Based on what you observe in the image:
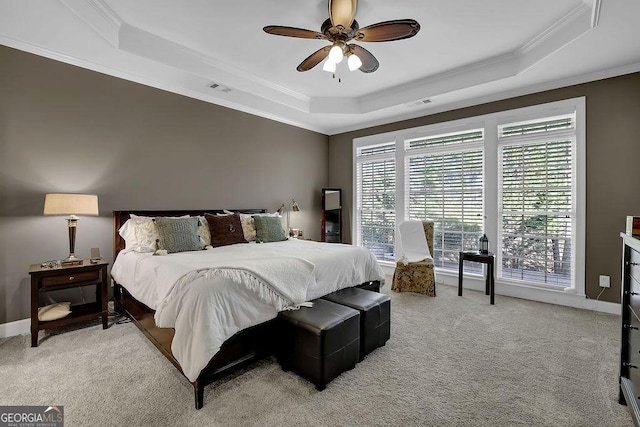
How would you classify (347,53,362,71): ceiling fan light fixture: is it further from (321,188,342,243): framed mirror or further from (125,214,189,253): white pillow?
(321,188,342,243): framed mirror

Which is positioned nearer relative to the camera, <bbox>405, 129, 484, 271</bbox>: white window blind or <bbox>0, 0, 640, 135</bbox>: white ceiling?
<bbox>0, 0, 640, 135</bbox>: white ceiling

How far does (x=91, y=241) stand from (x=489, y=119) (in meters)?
5.38

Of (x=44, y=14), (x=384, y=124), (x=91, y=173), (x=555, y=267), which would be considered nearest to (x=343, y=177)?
(x=384, y=124)

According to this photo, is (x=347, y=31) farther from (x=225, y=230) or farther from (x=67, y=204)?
(x=67, y=204)

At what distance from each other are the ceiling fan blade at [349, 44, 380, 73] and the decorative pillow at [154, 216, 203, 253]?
8.24 feet

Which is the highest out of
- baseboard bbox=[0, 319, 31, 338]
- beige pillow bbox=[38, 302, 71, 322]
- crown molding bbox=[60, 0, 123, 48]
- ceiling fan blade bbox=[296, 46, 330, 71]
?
crown molding bbox=[60, 0, 123, 48]

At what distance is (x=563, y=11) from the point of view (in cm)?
268

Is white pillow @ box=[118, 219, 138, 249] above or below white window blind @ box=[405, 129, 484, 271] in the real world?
below

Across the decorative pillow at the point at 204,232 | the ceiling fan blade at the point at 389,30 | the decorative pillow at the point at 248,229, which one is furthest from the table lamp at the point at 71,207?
the ceiling fan blade at the point at 389,30

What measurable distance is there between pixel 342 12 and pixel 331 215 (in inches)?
155

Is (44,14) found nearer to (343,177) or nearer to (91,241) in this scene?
(91,241)

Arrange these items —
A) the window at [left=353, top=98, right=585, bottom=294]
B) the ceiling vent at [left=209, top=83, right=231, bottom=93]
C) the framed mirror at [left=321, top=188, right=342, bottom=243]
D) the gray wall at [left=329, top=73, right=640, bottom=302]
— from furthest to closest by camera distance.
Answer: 1. the framed mirror at [left=321, top=188, right=342, bottom=243]
2. the ceiling vent at [left=209, top=83, right=231, bottom=93]
3. the window at [left=353, top=98, right=585, bottom=294]
4. the gray wall at [left=329, top=73, right=640, bottom=302]

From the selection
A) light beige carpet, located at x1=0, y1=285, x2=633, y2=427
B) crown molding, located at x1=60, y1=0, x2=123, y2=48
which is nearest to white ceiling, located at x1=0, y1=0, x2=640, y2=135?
crown molding, located at x1=60, y1=0, x2=123, y2=48

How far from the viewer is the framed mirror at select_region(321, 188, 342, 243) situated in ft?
19.1
